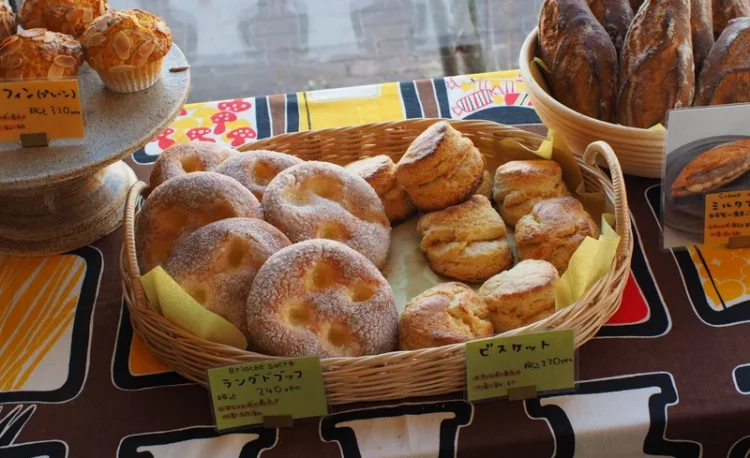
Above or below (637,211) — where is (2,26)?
above

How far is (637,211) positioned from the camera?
64.4 inches

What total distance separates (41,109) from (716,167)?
128 centimetres

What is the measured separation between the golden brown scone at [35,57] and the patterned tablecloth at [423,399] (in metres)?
0.40

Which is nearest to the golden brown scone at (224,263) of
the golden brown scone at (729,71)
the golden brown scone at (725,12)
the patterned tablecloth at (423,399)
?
the patterned tablecloth at (423,399)

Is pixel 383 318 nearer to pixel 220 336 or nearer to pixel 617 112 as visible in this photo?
pixel 220 336

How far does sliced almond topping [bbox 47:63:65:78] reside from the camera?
1496mm

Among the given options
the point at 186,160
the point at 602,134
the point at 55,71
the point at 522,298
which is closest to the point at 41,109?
the point at 55,71

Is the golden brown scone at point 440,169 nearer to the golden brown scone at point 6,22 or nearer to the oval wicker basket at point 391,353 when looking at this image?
the oval wicker basket at point 391,353

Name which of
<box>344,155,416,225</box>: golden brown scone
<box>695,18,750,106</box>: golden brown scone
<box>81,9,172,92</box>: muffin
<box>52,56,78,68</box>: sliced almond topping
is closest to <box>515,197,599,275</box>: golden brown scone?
<box>344,155,416,225</box>: golden brown scone

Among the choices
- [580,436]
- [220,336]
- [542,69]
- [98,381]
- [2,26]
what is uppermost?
[2,26]

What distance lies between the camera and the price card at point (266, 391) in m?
1.14

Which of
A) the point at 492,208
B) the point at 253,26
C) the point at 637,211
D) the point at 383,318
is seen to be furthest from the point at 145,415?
A: the point at 253,26

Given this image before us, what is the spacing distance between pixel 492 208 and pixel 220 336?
0.64 meters

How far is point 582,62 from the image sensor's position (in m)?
1.67
